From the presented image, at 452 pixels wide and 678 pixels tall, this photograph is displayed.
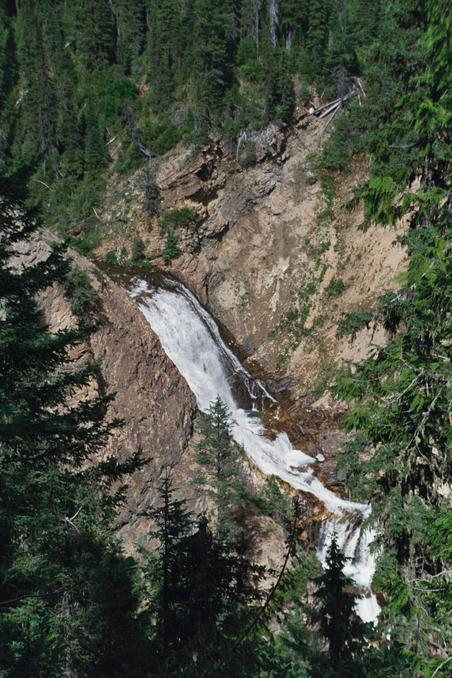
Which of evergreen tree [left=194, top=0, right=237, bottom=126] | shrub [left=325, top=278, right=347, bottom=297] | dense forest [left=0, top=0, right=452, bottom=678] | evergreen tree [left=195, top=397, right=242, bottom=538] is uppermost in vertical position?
evergreen tree [left=194, top=0, right=237, bottom=126]

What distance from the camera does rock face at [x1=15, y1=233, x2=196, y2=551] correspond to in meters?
16.2

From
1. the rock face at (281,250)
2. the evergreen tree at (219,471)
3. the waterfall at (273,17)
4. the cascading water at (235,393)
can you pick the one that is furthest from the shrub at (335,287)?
the waterfall at (273,17)

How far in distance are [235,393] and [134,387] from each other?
7143mm

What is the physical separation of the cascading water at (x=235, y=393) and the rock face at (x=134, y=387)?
2216 mm

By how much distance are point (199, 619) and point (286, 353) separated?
20946 mm

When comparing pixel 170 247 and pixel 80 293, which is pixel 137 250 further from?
pixel 80 293

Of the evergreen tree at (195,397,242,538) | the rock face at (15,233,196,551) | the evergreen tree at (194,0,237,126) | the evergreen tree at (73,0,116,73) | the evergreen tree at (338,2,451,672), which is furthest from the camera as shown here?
the evergreen tree at (73,0,116,73)

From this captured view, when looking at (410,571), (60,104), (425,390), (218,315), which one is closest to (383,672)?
(410,571)

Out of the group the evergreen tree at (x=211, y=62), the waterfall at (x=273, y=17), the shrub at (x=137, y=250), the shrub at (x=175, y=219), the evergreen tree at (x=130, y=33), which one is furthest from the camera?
the evergreen tree at (x=130, y=33)

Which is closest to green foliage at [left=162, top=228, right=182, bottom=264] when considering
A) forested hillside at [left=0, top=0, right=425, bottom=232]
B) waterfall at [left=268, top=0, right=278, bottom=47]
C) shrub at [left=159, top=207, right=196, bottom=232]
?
shrub at [left=159, top=207, right=196, bottom=232]

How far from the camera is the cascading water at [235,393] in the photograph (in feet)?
53.6

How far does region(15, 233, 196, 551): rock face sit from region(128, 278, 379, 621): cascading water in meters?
2.22

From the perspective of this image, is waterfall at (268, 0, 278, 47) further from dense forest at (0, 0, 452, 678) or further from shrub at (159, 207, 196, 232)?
dense forest at (0, 0, 452, 678)

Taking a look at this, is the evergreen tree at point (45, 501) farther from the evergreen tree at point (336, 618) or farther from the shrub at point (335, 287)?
the shrub at point (335, 287)
